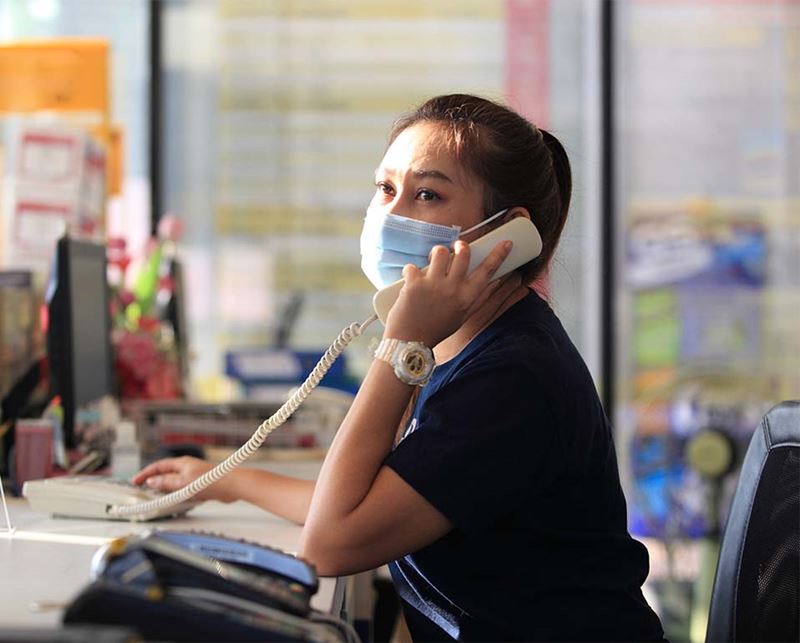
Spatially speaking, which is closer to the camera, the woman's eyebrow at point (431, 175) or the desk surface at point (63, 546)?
the desk surface at point (63, 546)

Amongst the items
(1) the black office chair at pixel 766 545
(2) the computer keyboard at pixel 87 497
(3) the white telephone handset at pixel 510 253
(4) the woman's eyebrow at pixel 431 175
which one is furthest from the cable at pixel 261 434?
(1) the black office chair at pixel 766 545

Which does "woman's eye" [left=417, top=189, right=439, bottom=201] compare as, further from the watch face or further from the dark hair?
the watch face

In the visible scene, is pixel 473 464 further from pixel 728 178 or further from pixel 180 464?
→ pixel 728 178

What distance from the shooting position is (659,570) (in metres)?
4.83

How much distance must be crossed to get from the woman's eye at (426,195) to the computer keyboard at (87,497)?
654mm

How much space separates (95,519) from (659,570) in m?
3.27

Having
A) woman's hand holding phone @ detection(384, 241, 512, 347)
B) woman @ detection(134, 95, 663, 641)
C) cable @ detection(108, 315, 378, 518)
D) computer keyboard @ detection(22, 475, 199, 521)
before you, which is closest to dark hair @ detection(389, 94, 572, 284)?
woman @ detection(134, 95, 663, 641)

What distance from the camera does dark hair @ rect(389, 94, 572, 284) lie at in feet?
5.65

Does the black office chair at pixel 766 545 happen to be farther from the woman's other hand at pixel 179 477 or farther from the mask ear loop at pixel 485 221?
the woman's other hand at pixel 179 477

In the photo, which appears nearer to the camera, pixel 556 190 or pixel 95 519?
pixel 556 190

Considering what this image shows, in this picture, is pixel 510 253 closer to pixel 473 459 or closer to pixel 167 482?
pixel 473 459

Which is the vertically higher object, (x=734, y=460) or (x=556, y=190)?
(x=556, y=190)

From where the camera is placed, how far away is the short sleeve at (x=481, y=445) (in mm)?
1442

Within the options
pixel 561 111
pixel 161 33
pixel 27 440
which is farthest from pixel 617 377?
pixel 27 440
